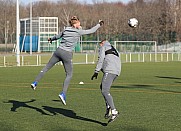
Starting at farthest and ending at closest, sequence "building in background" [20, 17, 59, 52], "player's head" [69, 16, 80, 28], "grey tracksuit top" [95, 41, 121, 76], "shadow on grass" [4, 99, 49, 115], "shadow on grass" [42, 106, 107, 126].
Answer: "building in background" [20, 17, 59, 52], "shadow on grass" [4, 99, 49, 115], "player's head" [69, 16, 80, 28], "shadow on grass" [42, 106, 107, 126], "grey tracksuit top" [95, 41, 121, 76]

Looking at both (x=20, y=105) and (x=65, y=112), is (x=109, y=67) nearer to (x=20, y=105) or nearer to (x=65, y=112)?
(x=65, y=112)

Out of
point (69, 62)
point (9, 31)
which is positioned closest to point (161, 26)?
point (9, 31)

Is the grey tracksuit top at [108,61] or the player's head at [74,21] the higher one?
the player's head at [74,21]

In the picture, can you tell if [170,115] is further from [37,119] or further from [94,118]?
[37,119]

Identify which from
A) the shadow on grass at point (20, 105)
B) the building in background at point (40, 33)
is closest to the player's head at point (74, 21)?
the shadow on grass at point (20, 105)

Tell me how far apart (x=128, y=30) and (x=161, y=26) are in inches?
247

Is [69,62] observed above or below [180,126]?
above

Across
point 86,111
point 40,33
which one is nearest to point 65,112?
point 86,111

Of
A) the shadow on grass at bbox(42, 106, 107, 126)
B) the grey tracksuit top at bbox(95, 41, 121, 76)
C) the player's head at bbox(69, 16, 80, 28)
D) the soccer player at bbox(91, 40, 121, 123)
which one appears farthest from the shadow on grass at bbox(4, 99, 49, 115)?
the grey tracksuit top at bbox(95, 41, 121, 76)

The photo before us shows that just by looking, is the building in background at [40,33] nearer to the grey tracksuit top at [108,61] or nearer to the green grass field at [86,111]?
the green grass field at [86,111]

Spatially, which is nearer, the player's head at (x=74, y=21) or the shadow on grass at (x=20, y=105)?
the player's head at (x=74, y=21)

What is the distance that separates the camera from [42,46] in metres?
88.0

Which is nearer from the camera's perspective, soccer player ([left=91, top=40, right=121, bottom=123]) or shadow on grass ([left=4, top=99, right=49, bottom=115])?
Answer: soccer player ([left=91, top=40, right=121, bottom=123])

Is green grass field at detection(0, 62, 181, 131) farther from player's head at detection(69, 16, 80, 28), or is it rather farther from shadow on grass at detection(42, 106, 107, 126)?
player's head at detection(69, 16, 80, 28)
